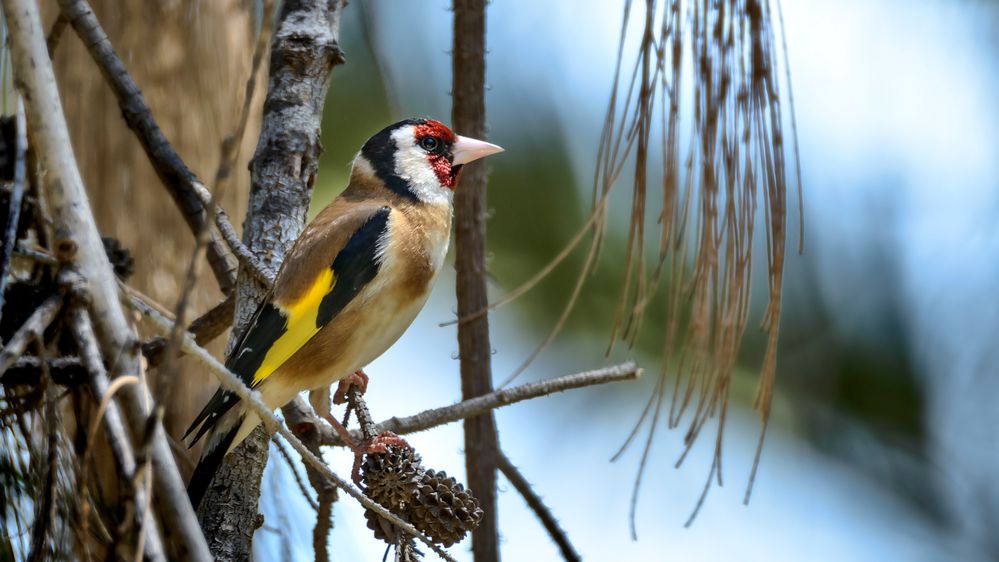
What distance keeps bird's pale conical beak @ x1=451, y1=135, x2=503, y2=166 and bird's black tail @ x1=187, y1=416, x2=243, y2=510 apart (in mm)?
901

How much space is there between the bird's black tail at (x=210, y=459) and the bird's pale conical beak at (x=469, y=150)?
2.95 ft

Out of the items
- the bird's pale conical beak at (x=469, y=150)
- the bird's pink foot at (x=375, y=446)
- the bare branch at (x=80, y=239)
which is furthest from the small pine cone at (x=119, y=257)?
the bare branch at (x=80, y=239)

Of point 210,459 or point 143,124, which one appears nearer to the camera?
point 210,459

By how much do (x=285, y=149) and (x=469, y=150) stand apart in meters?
0.50

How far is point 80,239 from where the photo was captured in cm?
114

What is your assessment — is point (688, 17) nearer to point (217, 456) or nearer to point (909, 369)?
point (217, 456)

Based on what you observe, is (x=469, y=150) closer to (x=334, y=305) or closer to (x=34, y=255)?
(x=334, y=305)

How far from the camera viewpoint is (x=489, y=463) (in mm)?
2432

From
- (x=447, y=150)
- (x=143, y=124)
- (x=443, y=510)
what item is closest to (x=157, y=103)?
(x=143, y=124)

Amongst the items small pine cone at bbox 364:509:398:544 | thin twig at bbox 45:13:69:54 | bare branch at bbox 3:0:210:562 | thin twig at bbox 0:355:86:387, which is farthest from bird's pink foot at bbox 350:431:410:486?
thin twig at bbox 45:13:69:54

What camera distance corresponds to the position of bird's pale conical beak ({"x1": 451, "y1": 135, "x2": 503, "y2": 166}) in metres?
2.55

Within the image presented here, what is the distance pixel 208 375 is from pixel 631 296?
2.52 metres

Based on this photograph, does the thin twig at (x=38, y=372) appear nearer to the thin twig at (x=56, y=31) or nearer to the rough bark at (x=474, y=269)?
the thin twig at (x=56, y=31)

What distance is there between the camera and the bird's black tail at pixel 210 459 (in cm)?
194
